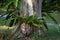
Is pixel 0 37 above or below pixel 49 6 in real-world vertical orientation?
below

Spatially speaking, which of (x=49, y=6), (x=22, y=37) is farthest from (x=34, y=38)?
(x=49, y=6)

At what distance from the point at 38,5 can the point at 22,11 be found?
1.74ft

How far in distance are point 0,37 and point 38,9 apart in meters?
1.05

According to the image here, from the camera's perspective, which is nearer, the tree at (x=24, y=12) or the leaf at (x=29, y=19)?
the leaf at (x=29, y=19)

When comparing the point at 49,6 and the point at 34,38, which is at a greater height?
the point at 49,6

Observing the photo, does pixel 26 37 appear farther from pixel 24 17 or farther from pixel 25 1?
pixel 25 1

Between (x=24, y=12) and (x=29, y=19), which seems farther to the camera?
(x=24, y=12)

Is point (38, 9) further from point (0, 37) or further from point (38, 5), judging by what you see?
point (0, 37)

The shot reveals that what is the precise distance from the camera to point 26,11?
157 inches

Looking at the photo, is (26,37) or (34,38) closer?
(26,37)

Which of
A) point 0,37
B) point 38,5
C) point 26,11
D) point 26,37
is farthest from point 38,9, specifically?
point 0,37

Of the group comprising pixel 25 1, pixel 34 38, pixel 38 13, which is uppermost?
pixel 25 1

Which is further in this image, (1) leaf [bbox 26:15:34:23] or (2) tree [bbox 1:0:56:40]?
(2) tree [bbox 1:0:56:40]

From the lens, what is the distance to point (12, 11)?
427 centimetres
